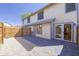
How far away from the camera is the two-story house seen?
35.2 feet

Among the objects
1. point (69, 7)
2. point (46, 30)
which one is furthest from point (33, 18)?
point (69, 7)

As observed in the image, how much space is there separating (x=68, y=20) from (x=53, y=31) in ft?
6.31

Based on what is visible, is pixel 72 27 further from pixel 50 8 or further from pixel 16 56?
pixel 16 56

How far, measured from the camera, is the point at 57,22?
1244 centimetres

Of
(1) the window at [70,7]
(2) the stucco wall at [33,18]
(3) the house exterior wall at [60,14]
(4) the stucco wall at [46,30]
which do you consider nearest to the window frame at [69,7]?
(1) the window at [70,7]

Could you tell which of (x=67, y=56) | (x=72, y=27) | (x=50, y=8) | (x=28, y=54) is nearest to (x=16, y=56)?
(x=28, y=54)

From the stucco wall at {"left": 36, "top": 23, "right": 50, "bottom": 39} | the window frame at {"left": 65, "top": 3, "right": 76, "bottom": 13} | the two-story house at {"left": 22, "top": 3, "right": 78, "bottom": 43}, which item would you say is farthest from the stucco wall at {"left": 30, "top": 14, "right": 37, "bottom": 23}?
the window frame at {"left": 65, "top": 3, "right": 76, "bottom": 13}

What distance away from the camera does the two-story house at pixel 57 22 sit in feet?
35.2

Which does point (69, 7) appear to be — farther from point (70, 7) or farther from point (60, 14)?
point (60, 14)

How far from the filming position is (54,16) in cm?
1253

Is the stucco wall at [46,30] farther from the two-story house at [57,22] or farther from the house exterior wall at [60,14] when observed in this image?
the house exterior wall at [60,14]

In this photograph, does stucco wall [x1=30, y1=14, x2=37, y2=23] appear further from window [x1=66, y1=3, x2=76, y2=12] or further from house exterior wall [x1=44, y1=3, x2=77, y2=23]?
window [x1=66, y1=3, x2=76, y2=12]

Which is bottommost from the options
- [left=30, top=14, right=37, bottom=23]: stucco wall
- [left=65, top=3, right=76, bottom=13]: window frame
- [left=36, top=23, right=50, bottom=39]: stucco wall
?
[left=36, top=23, right=50, bottom=39]: stucco wall

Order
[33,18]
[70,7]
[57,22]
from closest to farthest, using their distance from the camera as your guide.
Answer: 1. [70,7]
2. [57,22]
3. [33,18]
